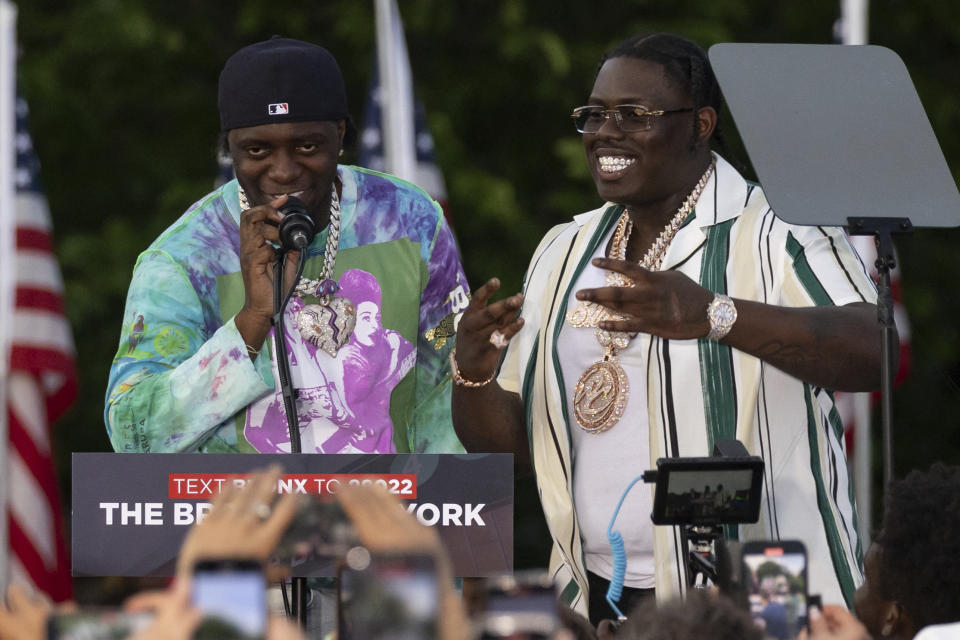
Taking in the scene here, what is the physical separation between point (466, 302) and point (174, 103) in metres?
7.36

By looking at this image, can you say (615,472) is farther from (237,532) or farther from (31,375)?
(31,375)

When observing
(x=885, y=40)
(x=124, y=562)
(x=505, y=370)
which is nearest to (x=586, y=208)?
(x=885, y=40)

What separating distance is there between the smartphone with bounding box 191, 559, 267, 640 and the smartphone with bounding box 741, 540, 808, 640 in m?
0.94

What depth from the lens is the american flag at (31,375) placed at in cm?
792

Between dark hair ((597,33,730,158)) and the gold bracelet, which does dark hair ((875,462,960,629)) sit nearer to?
the gold bracelet

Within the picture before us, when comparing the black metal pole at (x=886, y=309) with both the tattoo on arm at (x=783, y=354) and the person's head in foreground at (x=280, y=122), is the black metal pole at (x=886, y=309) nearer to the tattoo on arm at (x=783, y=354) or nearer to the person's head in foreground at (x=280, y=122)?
the tattoo on arm at (x=783, y=354)

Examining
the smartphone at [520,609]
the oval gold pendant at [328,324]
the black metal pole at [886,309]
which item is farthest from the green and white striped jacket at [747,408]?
the smartphone at [520,609]

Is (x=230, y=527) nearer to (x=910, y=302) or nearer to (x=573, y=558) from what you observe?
(x=573, y=558)

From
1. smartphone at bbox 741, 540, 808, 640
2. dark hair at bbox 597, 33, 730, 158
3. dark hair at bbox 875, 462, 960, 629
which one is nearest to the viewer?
smartphone at bbox 741, 540, 808, 640

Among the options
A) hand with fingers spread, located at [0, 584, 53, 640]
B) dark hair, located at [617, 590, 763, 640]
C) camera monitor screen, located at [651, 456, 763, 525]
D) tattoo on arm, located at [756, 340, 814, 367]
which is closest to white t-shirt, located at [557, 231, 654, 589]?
tattoo on arm, located at [756, 340, 814, 367]

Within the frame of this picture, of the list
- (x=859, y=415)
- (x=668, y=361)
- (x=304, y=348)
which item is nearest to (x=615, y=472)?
(x=668, y=361)

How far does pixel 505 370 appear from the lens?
4.27 meters

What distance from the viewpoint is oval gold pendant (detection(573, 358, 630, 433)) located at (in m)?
3.96

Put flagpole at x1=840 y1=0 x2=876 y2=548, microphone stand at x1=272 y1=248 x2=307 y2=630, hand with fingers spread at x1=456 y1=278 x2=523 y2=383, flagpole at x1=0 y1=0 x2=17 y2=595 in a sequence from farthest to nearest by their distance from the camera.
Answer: flagpole at x1=840 y1=0 x2=876 y2=548 → flagpole at x1=0 y1=0 x2=17 y2=595 → hand with fingers spread at x1=456 y1=278 x2=523 y2=383 → microphone stand at x1=272 y1=248 x2=307 y2=630
